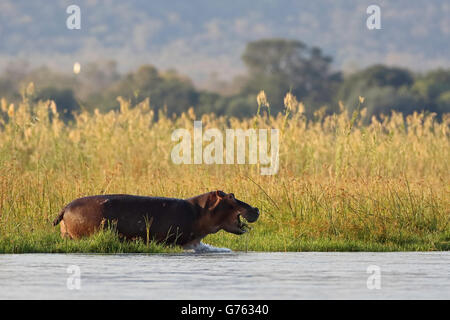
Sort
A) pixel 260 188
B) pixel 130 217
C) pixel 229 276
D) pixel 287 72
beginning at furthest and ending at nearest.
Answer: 1. pixel 287 72
2. pixel 260 188
3. pixel 130 217
4. pixel 229 276

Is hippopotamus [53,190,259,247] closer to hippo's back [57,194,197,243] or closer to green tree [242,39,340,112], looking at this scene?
hippo's back [57,194,197,243]

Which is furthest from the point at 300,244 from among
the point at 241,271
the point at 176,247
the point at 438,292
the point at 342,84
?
the point at 342,84

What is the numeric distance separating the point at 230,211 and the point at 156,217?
30.3 inches

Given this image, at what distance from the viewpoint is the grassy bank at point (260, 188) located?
10234 millimetres

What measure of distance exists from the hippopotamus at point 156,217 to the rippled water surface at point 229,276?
1.79 ft

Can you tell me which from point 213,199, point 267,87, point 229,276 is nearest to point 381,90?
point 267,87

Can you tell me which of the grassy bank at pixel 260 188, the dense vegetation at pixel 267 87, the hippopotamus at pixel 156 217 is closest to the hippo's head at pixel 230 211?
the hippopotamus at pixel 156 217

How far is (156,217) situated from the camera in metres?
9.80

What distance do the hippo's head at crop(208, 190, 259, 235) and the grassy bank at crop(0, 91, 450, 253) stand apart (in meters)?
0.21

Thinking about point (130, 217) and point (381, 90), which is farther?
point (381, 90)

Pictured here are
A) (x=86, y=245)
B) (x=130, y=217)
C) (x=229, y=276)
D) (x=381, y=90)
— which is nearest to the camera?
(x=229, y=276)

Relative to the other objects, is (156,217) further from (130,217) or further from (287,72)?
(287,72)

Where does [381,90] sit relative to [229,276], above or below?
above
